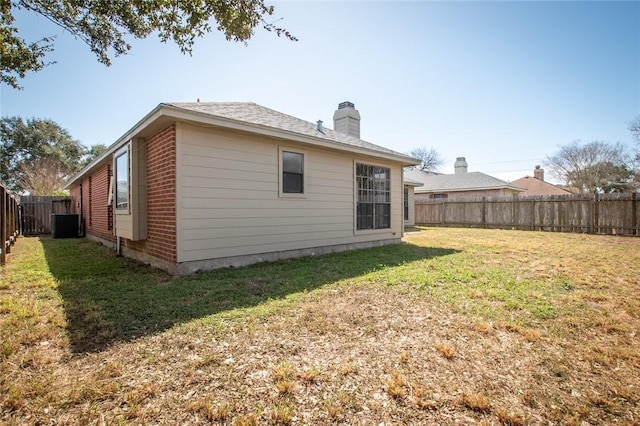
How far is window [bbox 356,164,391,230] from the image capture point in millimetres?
8734

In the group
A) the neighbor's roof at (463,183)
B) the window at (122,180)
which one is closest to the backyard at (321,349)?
the window at (122,180)

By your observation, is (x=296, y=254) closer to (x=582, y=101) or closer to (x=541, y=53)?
(x=541, y=53)

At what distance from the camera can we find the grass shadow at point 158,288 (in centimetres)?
310

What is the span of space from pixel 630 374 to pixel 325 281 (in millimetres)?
3465

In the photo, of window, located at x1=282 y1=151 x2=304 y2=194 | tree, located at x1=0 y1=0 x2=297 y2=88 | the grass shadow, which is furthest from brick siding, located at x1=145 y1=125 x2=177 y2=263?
window, located at x1=282 y1=151 x2=304 y2=194

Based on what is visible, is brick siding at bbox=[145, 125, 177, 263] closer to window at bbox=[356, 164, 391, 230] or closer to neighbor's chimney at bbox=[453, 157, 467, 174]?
window at bbox=[356, 164, 391, 230]

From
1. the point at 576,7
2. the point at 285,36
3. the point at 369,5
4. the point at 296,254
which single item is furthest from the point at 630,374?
the point at 576,7

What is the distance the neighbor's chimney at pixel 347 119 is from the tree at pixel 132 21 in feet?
24.9

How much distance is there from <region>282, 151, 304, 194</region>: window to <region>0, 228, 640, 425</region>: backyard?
2.51 m

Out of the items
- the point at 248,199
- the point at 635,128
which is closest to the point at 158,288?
the point at 248,199

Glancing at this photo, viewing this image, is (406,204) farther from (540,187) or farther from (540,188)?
(540,187)

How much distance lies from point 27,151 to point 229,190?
103 ft

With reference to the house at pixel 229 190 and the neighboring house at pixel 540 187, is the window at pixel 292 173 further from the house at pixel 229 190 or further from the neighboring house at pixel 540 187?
the neighboring house at pixel 540 187

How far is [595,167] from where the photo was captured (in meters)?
29.7
